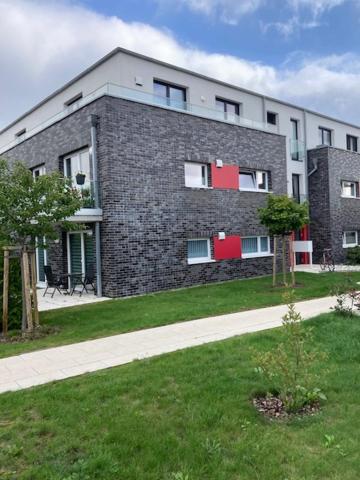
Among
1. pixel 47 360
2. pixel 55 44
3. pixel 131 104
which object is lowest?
pixel 47 360

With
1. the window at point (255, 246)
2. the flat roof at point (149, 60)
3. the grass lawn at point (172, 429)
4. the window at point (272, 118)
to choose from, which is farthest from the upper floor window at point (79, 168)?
the window at point (272, 118)

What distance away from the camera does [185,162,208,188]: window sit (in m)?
14.3

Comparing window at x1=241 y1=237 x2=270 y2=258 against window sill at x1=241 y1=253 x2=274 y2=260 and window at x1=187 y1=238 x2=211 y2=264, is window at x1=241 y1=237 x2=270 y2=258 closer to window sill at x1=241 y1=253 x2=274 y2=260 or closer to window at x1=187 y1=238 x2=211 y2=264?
window sill at x1=241 y1=253 x2=274 y2=260

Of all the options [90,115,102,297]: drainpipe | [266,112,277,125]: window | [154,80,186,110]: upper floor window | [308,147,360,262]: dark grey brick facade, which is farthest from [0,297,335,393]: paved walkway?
[266,112,277,125]: window

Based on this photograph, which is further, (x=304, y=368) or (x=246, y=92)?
(x=246, y=92)

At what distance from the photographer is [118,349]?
6.21 m

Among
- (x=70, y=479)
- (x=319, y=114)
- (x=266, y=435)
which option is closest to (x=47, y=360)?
(x=70, y=479)

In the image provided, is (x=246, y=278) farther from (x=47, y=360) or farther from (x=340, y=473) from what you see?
(x=340, y=473)

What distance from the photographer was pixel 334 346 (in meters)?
5.89

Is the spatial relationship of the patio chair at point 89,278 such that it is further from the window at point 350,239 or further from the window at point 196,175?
the window at point 350,239

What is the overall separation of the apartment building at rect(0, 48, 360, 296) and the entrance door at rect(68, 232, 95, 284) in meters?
0.04

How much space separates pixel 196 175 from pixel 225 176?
1296mm

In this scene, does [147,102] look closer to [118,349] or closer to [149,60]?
[149,60]

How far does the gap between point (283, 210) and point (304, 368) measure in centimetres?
878
